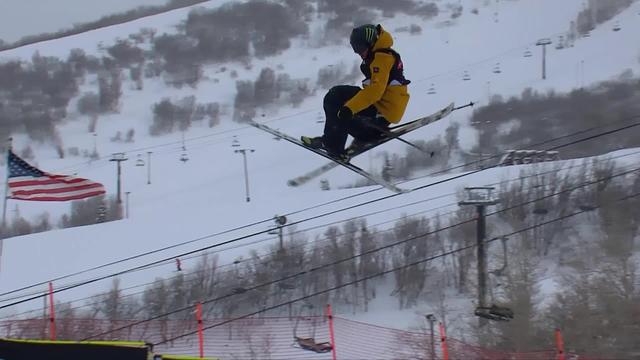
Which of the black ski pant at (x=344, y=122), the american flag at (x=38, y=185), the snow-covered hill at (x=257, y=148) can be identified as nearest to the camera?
the black ski pant at (x=344, y=122)

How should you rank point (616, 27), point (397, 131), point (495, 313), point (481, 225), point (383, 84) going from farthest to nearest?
point (616, 27) < point (481, 225) < point (495, 313) < point (397, 131) < point (383, 84)

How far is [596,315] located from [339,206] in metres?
13.9

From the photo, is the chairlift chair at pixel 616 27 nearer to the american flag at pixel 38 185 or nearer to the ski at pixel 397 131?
the american flag at pixel 38 185

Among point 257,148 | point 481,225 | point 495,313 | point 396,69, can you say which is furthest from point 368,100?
point 257,148

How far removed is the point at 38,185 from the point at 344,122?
22.9 feet

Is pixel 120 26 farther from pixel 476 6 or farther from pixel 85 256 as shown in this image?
pixel 85 256

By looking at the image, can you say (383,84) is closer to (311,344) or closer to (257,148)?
(311,344)

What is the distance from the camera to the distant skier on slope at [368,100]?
6.41 metres

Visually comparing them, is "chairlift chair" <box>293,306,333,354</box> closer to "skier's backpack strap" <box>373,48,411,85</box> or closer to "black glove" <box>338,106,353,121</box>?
"black glove" <box>338,106,353,121</box>

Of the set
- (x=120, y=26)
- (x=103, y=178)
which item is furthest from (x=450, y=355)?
(x=120, y=26)

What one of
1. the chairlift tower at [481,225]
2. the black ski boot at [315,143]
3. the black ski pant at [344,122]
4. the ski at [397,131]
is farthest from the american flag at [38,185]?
the chairlift tower at [481,225]

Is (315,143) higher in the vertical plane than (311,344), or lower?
higher

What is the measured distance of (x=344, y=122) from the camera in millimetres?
6867

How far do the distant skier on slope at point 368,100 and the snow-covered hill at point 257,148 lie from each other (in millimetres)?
4096
